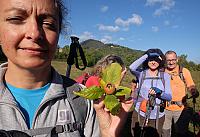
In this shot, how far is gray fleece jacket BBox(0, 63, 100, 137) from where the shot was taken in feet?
6.32

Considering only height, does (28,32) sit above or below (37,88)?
above

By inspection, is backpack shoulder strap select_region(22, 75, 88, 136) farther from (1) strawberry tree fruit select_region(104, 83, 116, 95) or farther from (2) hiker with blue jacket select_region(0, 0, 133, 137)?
(1) strawberry tree fruit select_region(104, 83, 116, 95)

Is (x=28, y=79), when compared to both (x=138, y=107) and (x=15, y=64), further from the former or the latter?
(x=138, y=107)

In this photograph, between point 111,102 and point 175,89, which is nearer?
point 111,102

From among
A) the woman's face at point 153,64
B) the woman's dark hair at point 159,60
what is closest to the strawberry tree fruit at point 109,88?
the woman's face at point 153,64

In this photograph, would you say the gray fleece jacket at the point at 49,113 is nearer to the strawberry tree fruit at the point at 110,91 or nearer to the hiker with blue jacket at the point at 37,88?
the hiker with blue jacket at the point at 37,88

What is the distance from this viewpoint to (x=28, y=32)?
1880 millimetres

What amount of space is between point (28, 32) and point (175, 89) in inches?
238

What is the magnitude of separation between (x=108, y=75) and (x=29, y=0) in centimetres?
65

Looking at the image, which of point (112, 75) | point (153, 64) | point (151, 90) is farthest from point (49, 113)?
point (153, 64)

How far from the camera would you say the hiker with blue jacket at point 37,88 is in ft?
6.23

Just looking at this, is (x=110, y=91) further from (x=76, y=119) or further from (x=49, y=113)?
(x=49, y=113)

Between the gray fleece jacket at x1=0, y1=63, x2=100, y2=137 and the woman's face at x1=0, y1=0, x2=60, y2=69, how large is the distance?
19 centimetres

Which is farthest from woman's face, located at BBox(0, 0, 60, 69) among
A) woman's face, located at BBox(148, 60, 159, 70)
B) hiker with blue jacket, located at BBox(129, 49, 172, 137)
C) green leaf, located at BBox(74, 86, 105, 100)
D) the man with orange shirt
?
the man with orange shirt
